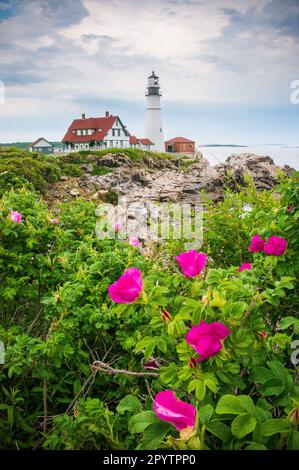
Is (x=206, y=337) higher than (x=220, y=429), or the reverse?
(x=206, y=337)

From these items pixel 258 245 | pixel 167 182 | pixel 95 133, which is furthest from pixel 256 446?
pixel 95 133

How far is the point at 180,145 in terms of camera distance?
4312cm

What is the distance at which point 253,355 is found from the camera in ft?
4.27

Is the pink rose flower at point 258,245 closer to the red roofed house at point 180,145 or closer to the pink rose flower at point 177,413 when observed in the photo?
the pink rose flower at point 177,413

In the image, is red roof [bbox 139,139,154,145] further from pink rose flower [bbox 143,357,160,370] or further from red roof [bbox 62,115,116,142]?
pink rose flower [bbox 143,357,160,370]

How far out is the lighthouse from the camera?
3634 cm

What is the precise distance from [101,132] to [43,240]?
3023 centimetres

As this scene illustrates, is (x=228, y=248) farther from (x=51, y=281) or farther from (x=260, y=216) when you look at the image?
(x=51, y=281)

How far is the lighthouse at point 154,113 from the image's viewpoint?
36.3 m

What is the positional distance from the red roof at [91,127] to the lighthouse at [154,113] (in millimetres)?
5395

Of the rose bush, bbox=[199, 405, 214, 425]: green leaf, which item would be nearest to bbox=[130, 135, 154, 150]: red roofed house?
the rose bush

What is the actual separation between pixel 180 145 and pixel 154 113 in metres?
7.39

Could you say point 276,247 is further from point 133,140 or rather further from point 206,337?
point 133,140
